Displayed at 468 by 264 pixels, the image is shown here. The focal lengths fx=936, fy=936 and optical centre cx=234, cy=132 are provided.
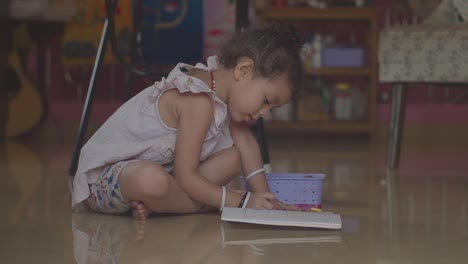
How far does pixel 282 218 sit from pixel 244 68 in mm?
327

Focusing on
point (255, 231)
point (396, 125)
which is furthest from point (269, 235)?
point (396, 125)

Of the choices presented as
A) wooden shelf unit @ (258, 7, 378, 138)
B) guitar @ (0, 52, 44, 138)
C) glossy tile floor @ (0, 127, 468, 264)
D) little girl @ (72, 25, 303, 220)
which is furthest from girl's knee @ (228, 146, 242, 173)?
guitar @ (0, 52, 44, 138)

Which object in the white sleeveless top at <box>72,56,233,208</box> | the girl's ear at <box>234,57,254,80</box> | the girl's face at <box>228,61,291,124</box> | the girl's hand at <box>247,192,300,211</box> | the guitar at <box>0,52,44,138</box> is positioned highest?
the girl's ear at <box>234,57,254,80</box>

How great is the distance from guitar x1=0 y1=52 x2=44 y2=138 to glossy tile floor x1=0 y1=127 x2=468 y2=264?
5.71 feet

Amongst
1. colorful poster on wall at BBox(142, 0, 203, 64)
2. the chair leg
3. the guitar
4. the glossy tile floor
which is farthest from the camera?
colorful poster on wall at BBox(142, 0, 203, 64)

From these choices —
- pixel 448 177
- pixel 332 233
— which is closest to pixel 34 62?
pixel 448 177

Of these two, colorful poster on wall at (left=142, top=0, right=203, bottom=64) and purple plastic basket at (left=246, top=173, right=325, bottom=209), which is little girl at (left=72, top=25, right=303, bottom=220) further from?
colorful poster on wall at (left=142, top=0, right=203, bottom=64)

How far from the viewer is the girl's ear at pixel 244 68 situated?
1.87 m

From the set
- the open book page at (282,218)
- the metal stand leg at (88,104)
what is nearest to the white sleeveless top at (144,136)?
the open book page at (282,218)

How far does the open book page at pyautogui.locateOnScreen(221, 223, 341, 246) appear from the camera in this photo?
5.35 ft

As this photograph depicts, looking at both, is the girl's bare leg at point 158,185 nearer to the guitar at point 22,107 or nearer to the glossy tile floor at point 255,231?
the glossy tile floor at point 255,231

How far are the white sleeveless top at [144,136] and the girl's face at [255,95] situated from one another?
43 millimetres

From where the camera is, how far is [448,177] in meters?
2.96

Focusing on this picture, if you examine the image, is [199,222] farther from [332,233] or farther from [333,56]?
[333,56]
